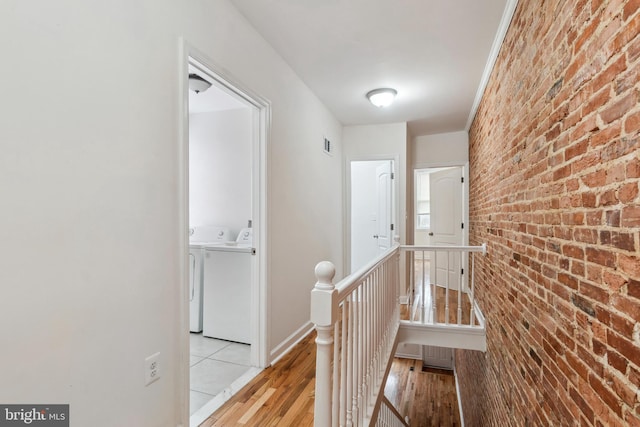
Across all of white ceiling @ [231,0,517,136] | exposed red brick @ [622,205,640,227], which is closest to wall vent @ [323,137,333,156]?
white ceiling @ [231,0,517,136]

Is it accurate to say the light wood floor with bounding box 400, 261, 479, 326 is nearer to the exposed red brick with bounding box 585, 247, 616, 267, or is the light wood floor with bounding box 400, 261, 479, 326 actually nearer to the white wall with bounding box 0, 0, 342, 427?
the exposed red brick with bounding box 585, 247, 616, 267

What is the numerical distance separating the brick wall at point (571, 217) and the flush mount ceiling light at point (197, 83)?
2.58 meters

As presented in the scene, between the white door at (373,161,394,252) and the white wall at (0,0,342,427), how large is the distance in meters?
3.40

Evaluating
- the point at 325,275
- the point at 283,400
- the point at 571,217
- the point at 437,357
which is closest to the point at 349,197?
the point at 283,400

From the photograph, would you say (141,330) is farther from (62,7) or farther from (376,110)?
→ (376,110)

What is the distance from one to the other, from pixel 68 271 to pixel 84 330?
0.24m

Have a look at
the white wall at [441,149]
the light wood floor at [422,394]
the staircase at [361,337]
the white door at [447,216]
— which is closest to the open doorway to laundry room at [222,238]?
the staircase at [361,337]

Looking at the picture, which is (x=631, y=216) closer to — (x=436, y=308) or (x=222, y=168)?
(x=436, y=308)

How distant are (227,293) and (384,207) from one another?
294cm

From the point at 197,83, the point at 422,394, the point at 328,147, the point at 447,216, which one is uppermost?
the point at 197,83

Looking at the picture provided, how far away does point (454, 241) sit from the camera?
18.0ft

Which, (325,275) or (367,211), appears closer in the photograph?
(325,275)

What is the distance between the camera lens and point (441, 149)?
531cm

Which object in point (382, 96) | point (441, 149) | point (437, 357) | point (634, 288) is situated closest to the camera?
point (634, 288)
